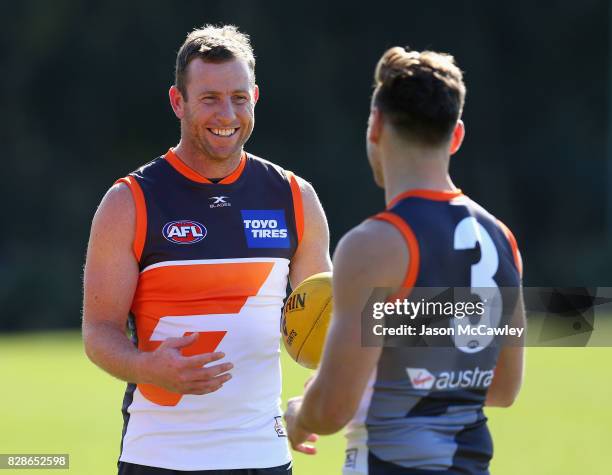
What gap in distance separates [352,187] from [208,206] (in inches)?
904

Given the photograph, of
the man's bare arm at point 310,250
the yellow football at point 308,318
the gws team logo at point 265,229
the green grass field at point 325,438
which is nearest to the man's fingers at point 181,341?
the yellow football at point 308,318

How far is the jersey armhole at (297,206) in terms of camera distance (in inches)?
175

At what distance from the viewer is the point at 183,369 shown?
12.4 feet

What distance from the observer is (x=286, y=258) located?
439 centimetres

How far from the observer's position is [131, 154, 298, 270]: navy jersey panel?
4203 mm

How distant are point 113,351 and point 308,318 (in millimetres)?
670

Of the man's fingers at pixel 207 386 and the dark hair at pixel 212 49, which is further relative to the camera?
the dark hair at pixel 212 49

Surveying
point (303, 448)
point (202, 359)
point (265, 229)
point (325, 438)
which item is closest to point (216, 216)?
point (265, 229)

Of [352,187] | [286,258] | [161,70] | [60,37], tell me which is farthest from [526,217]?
[286,258]

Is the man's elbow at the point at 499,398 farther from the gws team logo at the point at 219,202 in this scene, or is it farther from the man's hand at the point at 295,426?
the gws team logo at the point at 219,202

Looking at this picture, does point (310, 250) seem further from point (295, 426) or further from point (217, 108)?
point (295, 426)

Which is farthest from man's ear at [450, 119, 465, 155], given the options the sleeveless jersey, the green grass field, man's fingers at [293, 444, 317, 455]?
the green grass field

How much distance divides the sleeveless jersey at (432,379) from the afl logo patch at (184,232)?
126 centimetres

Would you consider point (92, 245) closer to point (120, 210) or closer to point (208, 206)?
point (120, 210)
